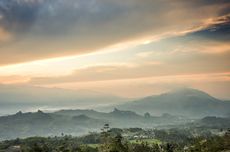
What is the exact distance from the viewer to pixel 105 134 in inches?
7849

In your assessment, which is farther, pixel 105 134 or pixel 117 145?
pixel 105 134

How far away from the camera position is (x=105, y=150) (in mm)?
185250

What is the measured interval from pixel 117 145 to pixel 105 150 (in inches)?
259

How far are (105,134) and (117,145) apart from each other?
596 inches

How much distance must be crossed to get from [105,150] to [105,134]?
15.3 m

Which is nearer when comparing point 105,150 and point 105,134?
point 105,150

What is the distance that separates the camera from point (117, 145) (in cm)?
18612
